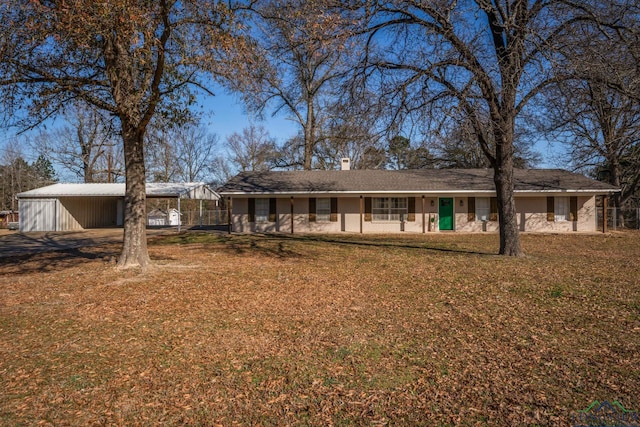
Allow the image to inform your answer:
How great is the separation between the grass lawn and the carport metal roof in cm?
1516

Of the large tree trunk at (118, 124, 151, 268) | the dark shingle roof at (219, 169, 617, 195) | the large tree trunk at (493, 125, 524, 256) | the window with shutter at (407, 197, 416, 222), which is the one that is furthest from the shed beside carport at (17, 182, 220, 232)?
the large tree trunk at (493, 125, 524, 256)

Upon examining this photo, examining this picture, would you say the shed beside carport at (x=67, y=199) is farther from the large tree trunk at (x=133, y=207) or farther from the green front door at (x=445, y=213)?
the green front door at (x=445, y=213)

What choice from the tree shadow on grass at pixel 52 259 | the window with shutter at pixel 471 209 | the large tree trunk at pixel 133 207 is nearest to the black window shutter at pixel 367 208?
the window with shutter at pixel 471 209

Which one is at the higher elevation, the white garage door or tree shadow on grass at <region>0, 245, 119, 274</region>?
the white garage door

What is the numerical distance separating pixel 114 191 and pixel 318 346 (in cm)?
2472

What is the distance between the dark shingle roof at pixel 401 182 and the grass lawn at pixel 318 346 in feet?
38.2

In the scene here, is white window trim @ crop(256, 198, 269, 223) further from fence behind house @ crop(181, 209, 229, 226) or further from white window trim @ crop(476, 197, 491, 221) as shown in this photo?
white window trim @ crop(476, 197, 491, 221)

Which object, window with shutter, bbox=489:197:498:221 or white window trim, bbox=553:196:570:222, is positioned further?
window with shutter, bbox=489:197:498:221

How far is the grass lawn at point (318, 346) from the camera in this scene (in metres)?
3.12

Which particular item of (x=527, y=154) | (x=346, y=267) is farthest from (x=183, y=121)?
(x=527, y=154)

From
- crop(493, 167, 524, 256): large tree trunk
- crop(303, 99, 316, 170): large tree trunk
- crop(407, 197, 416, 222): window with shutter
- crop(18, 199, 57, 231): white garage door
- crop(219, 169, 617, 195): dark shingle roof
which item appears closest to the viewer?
crop(493, 167, 524, 256): large tree trunk

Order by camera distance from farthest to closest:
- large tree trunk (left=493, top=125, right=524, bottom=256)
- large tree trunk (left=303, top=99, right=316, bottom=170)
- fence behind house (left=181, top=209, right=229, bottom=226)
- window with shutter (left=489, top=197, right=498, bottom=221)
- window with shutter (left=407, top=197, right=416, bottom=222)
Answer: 1. fence behind house (left=181, top=209, right=229, bottom=226)
2. large tree trunk (left=303, top=99, right=316, bottom=170)
3. window with shutter (left=407, top=197, right=416, bottom=222)
4. window with shutter (left=489, top=197, right=498, bottom=221)
5. large tree trunk (left=493, top=125, right=524, bottom=256)

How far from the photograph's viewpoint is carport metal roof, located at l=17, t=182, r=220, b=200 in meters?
24.0

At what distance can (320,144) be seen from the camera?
31.5m
